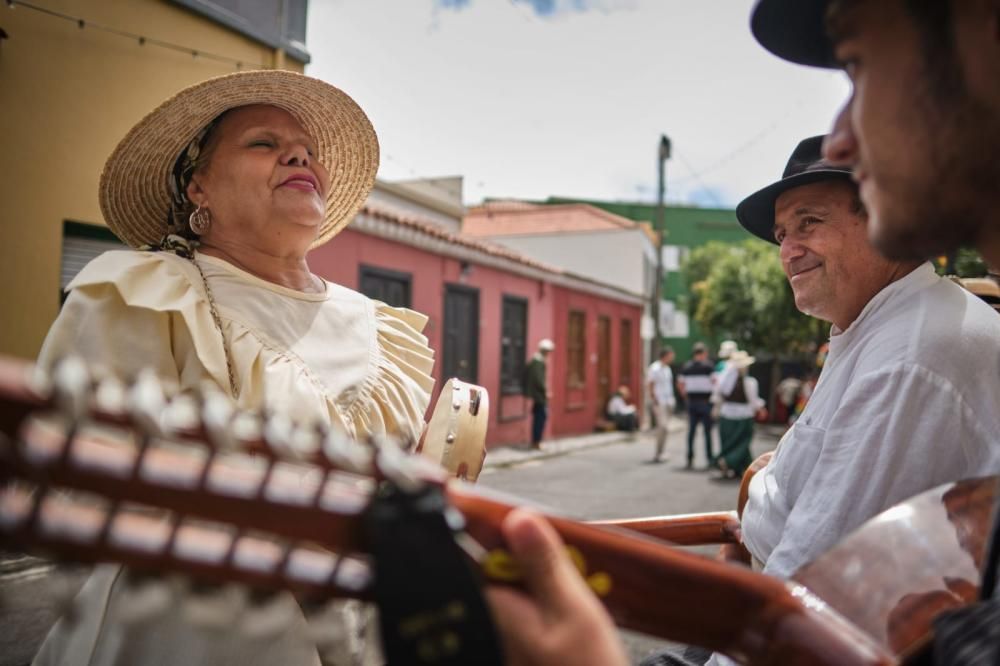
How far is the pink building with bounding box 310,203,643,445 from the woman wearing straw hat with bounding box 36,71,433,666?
7.40m

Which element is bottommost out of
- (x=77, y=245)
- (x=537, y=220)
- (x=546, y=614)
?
(x=546, y=614)

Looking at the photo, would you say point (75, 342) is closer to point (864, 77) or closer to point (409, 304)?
point (864, 77)

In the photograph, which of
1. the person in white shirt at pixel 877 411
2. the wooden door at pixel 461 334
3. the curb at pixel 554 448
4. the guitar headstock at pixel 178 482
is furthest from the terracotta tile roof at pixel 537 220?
the guitar headstock at pixel 178 482

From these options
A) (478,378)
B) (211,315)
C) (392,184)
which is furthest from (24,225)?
(392,184)

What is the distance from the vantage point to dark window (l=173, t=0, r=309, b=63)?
764 centimetres

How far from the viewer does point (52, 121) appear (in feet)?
20.7

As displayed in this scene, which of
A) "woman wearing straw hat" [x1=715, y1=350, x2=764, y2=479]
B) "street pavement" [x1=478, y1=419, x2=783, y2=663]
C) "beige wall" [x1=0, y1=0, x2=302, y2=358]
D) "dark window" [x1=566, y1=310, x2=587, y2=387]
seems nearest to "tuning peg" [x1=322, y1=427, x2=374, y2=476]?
"street pavement" [x1=478, y1=419, x2=783, y2=663]

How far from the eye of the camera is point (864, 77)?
96cm

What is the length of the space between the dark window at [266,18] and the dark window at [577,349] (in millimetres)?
10927

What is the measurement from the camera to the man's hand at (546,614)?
675 mm

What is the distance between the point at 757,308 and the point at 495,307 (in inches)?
649

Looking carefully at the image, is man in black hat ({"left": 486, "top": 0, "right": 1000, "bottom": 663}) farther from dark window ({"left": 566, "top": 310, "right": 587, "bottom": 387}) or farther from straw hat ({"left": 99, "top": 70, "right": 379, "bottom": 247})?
dark window ({"left": 566, "top": 310, "right": 587, "bottom": 387})

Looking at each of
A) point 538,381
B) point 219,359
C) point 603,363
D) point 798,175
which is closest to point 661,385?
point 538,381

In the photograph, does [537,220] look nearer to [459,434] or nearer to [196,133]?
[196,133]
